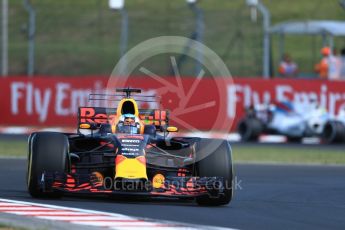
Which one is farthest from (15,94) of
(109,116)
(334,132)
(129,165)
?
(129,165)

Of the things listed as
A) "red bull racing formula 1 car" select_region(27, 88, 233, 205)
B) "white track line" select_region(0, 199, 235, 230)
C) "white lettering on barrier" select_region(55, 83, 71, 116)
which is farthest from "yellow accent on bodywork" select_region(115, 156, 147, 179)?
"white lettering on barrier" select_region(55, 83, 71, 116)

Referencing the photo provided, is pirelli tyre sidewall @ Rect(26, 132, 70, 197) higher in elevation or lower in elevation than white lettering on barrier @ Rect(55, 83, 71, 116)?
lower

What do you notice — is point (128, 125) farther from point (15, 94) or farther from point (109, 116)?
point (15, 94)

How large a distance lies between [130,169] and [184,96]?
53.8 feet

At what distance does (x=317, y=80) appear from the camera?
1107 inches

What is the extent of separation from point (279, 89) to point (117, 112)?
16268 millimetres

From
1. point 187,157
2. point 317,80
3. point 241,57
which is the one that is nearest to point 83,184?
point 187,157

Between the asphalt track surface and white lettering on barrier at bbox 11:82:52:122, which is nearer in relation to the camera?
the asphalt track surface

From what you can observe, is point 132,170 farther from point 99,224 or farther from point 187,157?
point 99,224

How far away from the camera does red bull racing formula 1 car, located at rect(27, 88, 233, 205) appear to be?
11.5 metres

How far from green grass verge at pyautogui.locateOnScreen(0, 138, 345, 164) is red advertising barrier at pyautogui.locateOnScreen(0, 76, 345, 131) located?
9.69ft

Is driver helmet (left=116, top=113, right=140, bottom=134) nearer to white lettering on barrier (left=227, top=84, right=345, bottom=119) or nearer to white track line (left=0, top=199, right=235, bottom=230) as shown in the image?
white track line (left=0, top=199, right=235, bottom=230)

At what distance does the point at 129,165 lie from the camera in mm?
11438

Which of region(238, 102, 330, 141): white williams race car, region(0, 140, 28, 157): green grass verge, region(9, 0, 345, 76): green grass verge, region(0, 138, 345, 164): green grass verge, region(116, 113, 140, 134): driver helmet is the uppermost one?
region(9, 0, 345, 76): green grass verge
